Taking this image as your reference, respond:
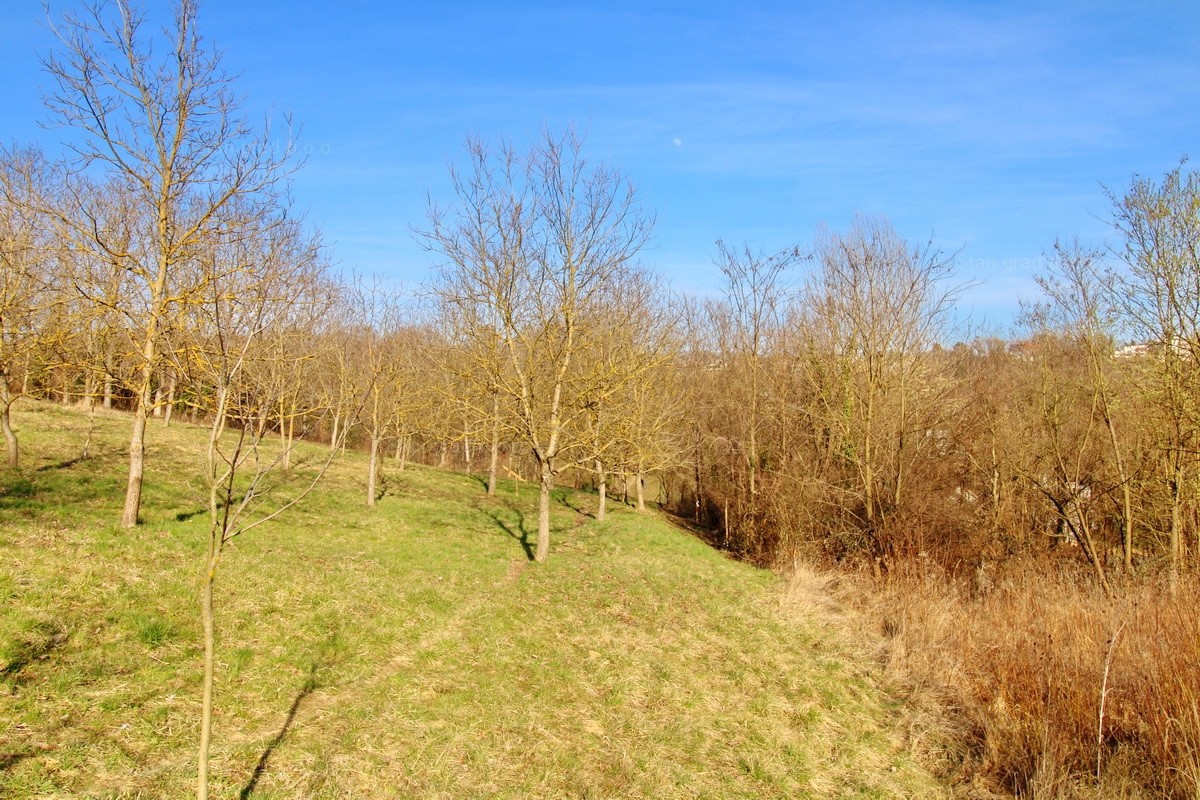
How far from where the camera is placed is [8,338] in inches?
516

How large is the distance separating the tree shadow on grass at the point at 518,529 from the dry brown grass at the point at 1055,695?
651cm

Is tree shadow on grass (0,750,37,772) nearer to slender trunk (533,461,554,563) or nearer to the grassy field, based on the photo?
the grassy field

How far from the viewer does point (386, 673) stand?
22.6 ft

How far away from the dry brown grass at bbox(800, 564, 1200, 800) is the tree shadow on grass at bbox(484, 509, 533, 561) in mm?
6511

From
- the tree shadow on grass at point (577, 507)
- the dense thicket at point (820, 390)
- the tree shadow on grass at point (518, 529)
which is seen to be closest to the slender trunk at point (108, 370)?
the dense thicket at point (820, 390)

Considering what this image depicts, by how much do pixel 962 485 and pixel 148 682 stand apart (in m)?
18.1

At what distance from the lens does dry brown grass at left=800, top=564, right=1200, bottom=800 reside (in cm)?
596

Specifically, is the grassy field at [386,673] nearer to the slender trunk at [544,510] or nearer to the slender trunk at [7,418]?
the slender trunk at [7,418]

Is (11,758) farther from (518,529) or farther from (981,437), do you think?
(981,437)

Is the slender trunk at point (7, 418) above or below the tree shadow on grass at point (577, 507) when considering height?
above

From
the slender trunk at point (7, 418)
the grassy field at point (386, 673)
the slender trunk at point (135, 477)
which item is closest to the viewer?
the grassy field at point (386, 673)

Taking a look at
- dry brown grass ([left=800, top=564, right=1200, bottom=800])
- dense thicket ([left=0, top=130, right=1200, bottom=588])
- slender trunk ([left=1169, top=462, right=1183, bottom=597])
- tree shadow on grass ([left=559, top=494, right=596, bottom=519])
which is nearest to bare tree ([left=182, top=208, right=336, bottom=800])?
dense thicket ([left=0, top=130, right=1200, bottom=588])

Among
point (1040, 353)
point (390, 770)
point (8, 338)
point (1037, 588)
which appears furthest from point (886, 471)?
point (8, 338)

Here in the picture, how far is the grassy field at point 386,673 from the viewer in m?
5.02
